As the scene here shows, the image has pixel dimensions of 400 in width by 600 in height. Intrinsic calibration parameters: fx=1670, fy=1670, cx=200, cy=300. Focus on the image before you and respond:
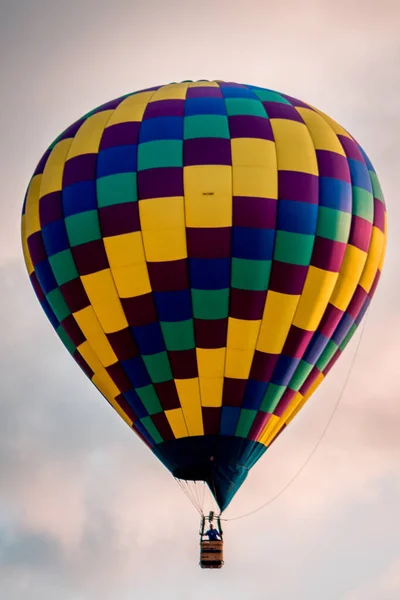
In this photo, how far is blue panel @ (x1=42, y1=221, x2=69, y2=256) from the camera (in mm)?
23062

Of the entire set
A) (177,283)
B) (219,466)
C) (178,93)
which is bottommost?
(219,466)

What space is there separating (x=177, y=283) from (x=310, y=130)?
120 inches

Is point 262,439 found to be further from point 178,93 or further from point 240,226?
point 178,93

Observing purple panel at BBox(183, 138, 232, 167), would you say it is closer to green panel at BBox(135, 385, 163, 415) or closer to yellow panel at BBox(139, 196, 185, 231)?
yellow panel at BBox(139, 196, 185, 231)

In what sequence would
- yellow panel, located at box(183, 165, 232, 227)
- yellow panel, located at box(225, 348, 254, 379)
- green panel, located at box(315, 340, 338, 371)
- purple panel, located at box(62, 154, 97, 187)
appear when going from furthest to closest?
green panel, located at box(315, 340, 338, 371), purple panel, located at box(62, 154, 97, 187), yellow panel, located at box(225, 348, 254, 379), yellow panel, located at box(183, 165, 232, 227)

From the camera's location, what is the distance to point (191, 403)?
2256 cm

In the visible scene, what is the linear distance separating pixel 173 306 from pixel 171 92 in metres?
3.34

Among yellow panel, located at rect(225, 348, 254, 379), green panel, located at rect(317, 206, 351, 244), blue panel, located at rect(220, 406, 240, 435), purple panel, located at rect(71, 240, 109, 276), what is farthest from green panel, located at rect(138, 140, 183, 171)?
blue panel, located at rect(220, 406, 240, 435)

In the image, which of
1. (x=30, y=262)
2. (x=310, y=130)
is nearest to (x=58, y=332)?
(x=30, y=262)

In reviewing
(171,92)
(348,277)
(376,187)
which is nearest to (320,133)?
(376,187)

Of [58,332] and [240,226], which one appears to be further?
[58,332]

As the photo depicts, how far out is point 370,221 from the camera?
2362 cm

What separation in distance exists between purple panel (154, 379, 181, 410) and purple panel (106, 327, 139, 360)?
59cm

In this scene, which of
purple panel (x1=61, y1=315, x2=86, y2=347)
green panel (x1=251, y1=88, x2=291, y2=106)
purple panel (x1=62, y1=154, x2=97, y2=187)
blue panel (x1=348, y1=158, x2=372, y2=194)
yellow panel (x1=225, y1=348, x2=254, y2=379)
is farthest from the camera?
green panel (x1=251, y1=88, x2=291, y2=106)
